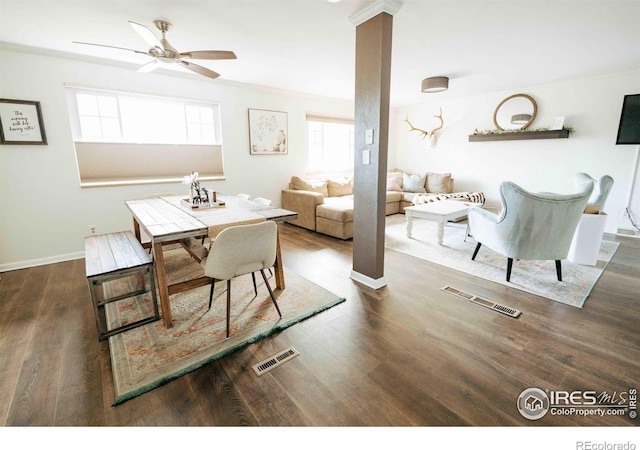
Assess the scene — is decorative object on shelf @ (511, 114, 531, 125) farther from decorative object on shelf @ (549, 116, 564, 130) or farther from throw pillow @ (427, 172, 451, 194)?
throw pillow @ (427, 172, 451, 194)

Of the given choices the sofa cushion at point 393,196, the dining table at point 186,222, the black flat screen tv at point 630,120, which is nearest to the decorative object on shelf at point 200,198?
the dining table at point 186,222

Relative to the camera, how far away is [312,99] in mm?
5375

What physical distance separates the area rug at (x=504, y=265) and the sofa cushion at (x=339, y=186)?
1.51m

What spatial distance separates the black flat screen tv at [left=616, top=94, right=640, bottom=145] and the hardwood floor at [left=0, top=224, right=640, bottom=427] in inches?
101

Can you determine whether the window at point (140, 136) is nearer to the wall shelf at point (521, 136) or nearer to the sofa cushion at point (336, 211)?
the sofa cushion at point (336, 211)

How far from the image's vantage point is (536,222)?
2.47 meters

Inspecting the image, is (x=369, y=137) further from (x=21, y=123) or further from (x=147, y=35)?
(x=21, y=123)

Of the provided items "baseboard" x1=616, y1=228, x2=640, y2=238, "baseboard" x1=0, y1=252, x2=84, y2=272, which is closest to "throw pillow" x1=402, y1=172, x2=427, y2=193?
"baseboard" x1=616, y1=228, x2=640, y2=238

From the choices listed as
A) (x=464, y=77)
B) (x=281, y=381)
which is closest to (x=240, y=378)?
(x=281, y=381)

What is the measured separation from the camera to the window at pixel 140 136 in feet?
11.5

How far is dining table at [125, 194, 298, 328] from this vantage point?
197 centimetres

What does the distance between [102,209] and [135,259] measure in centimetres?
201

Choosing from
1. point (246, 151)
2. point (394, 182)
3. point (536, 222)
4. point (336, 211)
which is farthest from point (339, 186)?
point (536, 222)

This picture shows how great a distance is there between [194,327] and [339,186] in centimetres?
403
